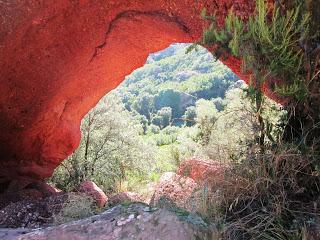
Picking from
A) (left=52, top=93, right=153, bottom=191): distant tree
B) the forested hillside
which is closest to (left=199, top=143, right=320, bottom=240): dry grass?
(left=52, top=93, right=153, bottom=191): distant tree

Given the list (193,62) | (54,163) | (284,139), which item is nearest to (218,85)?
(193,62)

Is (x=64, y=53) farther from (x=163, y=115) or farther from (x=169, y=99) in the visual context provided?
(x=169, y=99)

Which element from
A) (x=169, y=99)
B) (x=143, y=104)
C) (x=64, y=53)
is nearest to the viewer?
(x=64, y=53)

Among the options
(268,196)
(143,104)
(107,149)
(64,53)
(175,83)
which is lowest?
(175,83)

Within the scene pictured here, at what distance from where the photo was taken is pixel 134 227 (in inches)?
128

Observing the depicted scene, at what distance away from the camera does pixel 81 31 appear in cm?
691

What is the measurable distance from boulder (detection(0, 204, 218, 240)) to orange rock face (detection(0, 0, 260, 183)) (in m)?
3.04

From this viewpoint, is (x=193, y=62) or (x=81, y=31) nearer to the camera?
(x=81, y=31)

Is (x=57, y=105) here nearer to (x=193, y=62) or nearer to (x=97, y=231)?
(x=97, y=231)

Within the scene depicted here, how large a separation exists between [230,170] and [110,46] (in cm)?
456

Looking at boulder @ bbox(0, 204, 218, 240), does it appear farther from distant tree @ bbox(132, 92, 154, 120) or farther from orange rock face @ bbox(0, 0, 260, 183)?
distant tree @ bbox(132, 92, 154, 120)

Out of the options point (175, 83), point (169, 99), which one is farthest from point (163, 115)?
point (175, 83)

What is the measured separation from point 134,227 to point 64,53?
470 centimetres

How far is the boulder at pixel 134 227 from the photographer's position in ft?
10.1
